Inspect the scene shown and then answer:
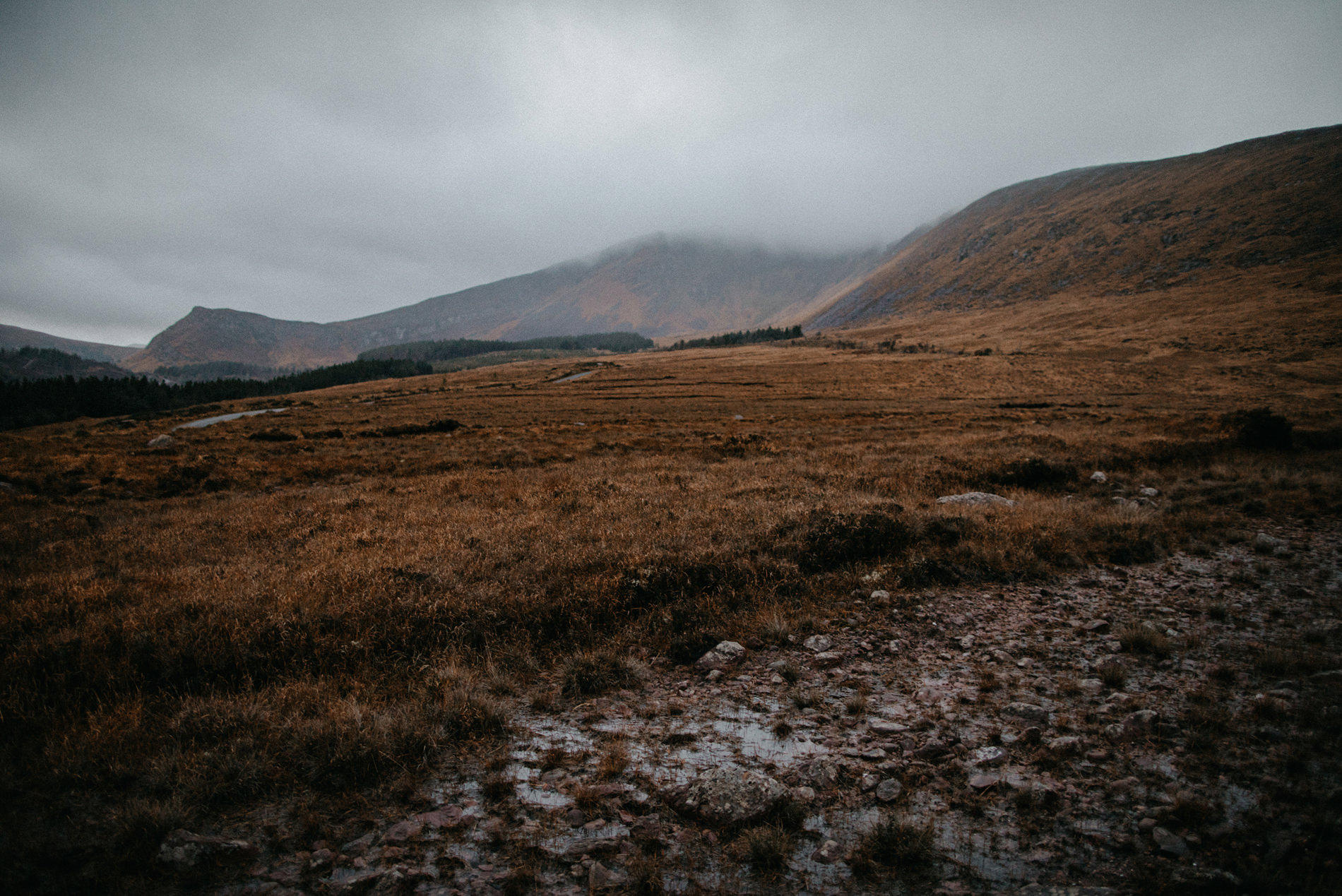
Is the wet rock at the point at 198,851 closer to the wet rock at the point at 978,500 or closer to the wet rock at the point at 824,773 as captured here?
the wet rock at the point at 824,773

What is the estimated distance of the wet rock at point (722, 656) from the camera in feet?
24.5

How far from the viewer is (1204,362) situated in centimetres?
7788

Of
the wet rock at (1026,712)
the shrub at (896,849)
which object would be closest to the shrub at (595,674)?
the shrub at (896,849)

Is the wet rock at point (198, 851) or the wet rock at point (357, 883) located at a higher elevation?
the wet rock at point (198, 851)

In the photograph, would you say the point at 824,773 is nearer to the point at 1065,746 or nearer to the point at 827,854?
the point at 827,854

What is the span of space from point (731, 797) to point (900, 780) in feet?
5.67

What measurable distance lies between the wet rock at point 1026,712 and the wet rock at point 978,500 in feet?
28.6

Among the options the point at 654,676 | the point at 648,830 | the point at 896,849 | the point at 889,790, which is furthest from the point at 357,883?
the point at 889,790

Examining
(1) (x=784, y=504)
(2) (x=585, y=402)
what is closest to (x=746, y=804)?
(1) (x=784, y=504)

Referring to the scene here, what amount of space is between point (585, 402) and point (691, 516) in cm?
5824

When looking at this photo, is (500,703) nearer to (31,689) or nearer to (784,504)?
(31,689)

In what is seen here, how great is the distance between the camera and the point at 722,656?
7.63 meters

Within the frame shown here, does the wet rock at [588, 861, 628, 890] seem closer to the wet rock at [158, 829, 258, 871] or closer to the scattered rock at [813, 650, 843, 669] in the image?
the wet rock at [158, 829, 258, 871]

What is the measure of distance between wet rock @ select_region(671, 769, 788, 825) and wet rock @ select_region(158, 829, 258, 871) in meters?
3.64
